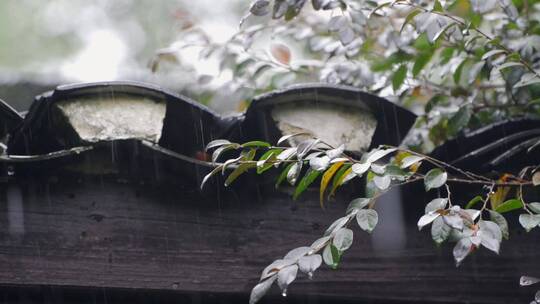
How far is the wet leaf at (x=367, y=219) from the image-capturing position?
152 centimetres

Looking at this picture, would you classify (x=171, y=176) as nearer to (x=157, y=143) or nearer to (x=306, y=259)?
(x=157, y=143)

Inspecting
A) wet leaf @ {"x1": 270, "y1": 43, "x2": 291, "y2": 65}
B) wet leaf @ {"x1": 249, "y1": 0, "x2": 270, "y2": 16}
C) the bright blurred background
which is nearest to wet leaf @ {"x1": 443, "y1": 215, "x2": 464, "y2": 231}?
wet leaf @ {"x1": 249, "y1": 0, "x2": 270, "y2": 16}

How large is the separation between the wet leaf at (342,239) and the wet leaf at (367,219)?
3cm

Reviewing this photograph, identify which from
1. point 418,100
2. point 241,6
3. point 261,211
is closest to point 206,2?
point 241,6

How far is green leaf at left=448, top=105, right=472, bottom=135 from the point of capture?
2.18 meters

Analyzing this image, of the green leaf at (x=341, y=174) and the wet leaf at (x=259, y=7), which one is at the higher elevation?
the wet leaf at (x=259, y=7)

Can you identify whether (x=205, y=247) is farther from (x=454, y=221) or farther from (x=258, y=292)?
(x=454, y=221)

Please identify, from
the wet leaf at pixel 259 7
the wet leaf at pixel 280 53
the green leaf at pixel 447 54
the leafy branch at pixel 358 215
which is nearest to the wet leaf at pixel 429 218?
the leafy branch at pixel 358 215

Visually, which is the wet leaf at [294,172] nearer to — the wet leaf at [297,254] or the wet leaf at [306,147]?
the wet leaf at [306,147]

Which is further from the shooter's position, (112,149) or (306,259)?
(112,149)

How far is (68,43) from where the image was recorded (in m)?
6.48

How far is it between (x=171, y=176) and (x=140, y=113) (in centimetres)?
15

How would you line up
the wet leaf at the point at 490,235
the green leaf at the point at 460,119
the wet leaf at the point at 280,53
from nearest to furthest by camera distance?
the wet leaf at the point at 490,235 < the green leaf at the point at 460,119 < the wet leaf at the point at 280,53

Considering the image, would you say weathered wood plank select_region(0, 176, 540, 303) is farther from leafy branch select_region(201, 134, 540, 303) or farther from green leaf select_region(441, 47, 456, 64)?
green leaf select_region(441, 47, 456, 64)
